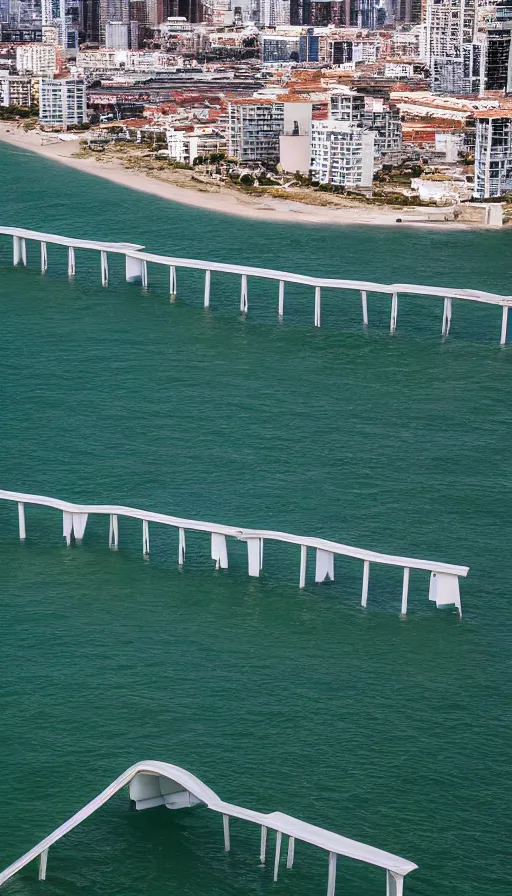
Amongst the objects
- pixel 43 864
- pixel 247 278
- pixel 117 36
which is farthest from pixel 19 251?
pixel 117 36

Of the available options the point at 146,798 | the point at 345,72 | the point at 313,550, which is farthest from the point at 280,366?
the point at 345,72

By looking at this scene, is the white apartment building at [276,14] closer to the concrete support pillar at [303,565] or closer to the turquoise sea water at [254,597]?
the turquoise sea water at [254,597]

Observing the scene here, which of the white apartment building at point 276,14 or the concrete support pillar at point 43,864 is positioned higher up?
the white apartment building at point 276,14

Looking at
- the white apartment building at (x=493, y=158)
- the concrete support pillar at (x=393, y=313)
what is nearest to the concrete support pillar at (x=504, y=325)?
the concrete support pillar at (x=393, y=313)

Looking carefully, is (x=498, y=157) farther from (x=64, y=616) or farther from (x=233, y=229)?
(x=64, y=616)

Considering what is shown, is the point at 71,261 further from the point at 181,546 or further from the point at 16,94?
the point at 16,94

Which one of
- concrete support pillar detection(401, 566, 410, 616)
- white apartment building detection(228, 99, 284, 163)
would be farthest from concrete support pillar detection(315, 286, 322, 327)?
white apartment building detection(228, 99, 284, 163)

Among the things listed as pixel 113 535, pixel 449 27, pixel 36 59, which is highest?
pixel 449 27

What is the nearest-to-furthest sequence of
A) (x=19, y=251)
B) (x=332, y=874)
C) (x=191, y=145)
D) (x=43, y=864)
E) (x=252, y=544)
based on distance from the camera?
(x=332, y=874)
(x=43, y=864)
(x=252, y=544)
(x=19, y=251)
(x=191, y=145)
